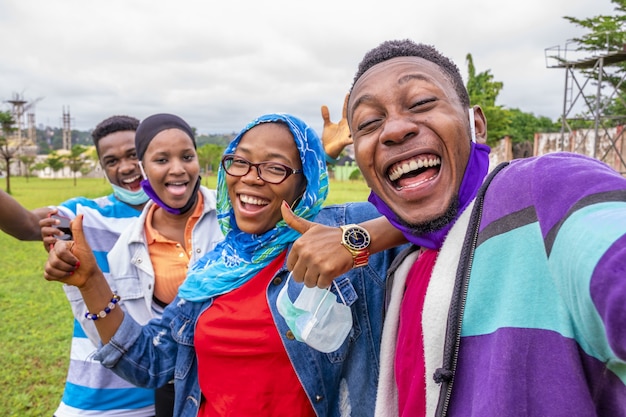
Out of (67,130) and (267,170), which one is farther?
(67,130)

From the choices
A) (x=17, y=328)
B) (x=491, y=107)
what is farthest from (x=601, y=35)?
(x=17, y=328)

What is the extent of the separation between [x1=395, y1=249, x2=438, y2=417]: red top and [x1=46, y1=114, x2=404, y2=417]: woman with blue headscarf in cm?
36

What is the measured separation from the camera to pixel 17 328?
6.10 metres

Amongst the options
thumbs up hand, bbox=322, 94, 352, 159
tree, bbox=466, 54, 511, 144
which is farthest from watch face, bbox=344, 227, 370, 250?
tree, bbox=466, 54, 511, 144

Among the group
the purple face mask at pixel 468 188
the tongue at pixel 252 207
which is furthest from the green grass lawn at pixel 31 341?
the purple face mask at pixel 468 188

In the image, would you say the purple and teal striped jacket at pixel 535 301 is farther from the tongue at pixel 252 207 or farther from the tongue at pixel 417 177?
the tongue at pixel 252 207

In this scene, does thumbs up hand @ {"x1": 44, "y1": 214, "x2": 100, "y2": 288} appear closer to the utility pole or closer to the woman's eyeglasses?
the woman's eyeglasses

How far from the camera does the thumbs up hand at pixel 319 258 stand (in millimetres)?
1274

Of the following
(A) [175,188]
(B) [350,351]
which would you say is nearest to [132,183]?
(A) [175,188]

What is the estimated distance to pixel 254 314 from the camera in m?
1.73

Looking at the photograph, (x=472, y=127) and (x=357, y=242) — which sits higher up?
(x=472, y=127)

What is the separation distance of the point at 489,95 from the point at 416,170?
94.0 ft

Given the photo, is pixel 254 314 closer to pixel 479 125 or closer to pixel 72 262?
pixel 72 262

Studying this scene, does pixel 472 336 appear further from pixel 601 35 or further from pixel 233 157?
pixel 601 35
